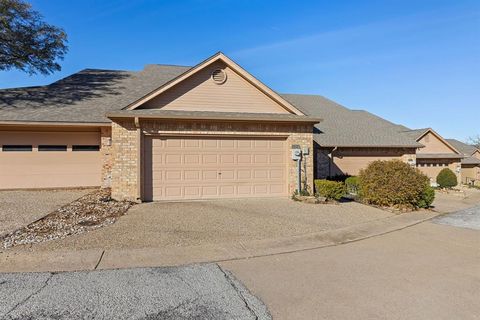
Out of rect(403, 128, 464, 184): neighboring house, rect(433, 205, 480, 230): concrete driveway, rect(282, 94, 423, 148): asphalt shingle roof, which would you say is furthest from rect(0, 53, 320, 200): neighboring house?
rect(403, 128, 464, 184): neighboring house

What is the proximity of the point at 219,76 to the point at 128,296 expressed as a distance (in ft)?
33.3

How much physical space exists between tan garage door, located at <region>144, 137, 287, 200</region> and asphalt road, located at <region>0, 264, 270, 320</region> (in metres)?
6.87

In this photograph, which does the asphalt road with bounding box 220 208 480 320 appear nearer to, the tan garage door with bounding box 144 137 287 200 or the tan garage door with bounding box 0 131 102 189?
the tan garage door with bounding box 144 137 287 200

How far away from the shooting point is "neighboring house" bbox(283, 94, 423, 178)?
16844 millimetres

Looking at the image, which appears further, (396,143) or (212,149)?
(396,143)

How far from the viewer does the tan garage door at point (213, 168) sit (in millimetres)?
11602

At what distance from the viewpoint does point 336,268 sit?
17.4 feet

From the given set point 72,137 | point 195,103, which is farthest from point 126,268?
point 72,137

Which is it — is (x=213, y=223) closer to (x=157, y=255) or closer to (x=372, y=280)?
(x=157, y=255)

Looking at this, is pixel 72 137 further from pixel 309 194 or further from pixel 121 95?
pixel 309 194

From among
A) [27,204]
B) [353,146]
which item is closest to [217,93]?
[27,204]

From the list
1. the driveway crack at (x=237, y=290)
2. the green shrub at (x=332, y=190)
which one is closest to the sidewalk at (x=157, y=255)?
the driveway crack at (x=237, y=290)

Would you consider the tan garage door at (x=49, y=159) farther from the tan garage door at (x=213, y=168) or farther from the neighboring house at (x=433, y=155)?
the neighboring house at (x=433, y=155)

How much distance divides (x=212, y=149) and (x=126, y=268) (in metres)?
7.45
